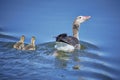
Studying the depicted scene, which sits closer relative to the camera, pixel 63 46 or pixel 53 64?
pixel 53 64

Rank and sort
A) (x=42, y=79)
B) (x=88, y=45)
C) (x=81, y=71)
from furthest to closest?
(x=88, y=45), (x=81, y=71), (x=42, y=79)

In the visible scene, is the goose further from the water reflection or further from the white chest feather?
the water reflection

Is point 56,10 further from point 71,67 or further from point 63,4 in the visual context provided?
point 71,67

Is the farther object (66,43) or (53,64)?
(66,43)

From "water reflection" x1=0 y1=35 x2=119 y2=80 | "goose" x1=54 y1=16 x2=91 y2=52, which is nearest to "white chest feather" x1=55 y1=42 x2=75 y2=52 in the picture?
"goose" x1=54 y1=16 x2=91 y2=52

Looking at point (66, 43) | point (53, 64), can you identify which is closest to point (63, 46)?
point (66, 43)

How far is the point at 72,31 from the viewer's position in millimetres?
18531

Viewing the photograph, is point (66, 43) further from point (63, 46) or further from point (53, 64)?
point (53, 64)

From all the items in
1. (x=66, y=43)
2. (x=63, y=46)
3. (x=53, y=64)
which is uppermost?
(x=66, y=43)

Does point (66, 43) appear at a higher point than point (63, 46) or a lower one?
higher

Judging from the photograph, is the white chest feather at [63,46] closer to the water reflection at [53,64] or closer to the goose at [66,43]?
the goose at [66,43]

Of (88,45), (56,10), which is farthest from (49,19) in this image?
(88,45)

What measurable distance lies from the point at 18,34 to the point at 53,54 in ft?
10.7

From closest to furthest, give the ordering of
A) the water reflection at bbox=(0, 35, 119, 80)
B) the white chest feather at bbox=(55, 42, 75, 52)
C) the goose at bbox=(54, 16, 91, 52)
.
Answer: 1. the water reflection at bbox=(0, 35, 119, 80)
2. the goose at bbox=(54, 16, 91, 52)
3. the white chest feather at bbox=(55, 42, 75, 52)
